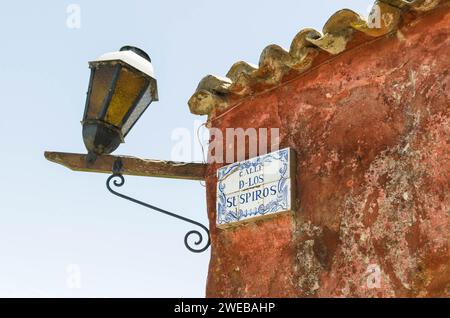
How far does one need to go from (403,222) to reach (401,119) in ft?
1.77

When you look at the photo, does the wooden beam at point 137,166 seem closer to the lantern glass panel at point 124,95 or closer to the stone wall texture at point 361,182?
the lantern glass panel at point 124,95

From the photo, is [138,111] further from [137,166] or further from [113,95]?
[137,166]

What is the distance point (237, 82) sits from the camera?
14.6 feet

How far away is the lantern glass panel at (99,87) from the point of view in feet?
13.6

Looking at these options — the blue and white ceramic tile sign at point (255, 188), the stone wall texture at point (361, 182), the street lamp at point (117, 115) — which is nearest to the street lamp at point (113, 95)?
the street lamp at point (117, 115)

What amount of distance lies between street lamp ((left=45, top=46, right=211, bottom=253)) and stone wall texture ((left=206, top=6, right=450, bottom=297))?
573 mm

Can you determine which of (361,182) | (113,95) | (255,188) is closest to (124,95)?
(113,95)

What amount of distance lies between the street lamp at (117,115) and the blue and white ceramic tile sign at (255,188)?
0.92ft

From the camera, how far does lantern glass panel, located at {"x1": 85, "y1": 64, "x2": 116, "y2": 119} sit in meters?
4.16

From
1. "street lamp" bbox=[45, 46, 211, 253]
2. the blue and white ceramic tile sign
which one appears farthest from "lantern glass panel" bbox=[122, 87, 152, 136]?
the blue and white ceramic tile sign

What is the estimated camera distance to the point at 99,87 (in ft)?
Result: 13.7

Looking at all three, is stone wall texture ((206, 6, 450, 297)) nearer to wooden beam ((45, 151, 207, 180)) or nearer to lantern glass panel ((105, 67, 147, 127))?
wooden beam ((45, 151, 207, 180))
